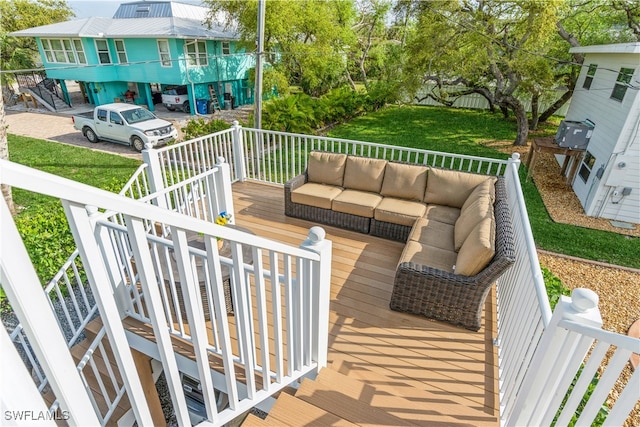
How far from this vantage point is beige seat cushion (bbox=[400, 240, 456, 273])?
10.8ft

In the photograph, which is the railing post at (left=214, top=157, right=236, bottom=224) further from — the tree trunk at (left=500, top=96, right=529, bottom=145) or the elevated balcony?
the tree trunk at (left=500, top=96, right=529, bottom=145)

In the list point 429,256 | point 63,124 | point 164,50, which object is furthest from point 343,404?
point 164,50

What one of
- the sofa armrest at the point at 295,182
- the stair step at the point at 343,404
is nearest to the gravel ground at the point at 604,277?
the stair step at the point at 343,404

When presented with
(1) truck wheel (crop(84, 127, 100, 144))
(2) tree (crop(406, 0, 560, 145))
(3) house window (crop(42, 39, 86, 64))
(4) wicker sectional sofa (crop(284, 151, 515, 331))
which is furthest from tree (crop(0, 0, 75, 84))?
(4) wicker sectional sofa (crop(284, 151, 515, 331))

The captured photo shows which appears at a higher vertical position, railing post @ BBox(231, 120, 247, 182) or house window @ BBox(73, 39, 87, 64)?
house window @ BBox(73, 39, 87, 64)

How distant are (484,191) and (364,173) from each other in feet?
5.17

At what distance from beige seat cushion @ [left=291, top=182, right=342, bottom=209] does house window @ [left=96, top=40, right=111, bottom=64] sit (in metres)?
16.5

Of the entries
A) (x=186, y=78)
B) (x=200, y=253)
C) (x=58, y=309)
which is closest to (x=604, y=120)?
(x=200, y=253)

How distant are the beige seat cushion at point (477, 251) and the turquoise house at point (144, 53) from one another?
1503cm

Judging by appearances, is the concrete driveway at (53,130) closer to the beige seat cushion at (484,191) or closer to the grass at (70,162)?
the grass at (70,162)

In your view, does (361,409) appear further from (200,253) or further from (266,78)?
(266,78)

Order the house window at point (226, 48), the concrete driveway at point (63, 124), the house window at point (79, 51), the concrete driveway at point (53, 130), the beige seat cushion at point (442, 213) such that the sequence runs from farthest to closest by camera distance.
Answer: the house window at point (226, 48)
the house window at point (79, 51)
the concrete driveway at point (63, 124)
the concrete driveway at point (53, 130)
the beige seat cushion at point (442, 213)

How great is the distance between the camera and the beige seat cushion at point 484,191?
3.89 metres

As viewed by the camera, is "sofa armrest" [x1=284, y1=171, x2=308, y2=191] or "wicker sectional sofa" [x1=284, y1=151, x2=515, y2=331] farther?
"sofa armrest" [x1=284, y1=171, x2=308, y2=191]
